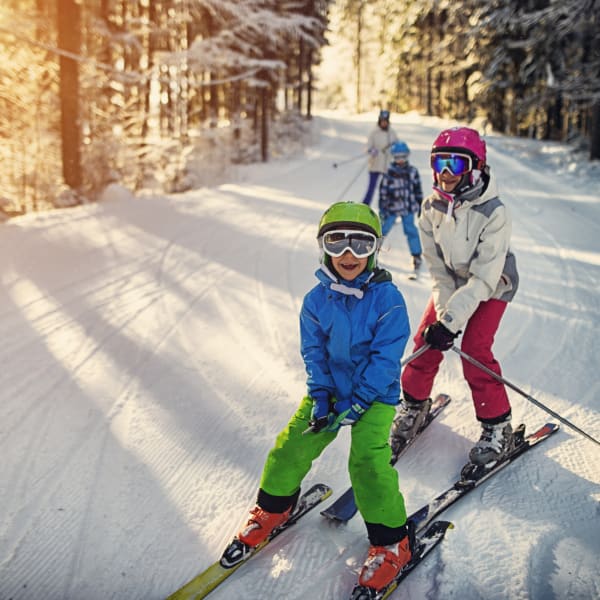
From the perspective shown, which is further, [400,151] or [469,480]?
[400,151]

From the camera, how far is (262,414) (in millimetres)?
4348

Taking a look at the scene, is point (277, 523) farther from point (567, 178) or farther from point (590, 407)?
point (567, 178)

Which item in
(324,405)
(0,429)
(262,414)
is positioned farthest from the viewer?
(262,414)

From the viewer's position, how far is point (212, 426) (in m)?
4.18

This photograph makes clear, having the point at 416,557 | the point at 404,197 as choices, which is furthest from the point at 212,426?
the point at 404,197

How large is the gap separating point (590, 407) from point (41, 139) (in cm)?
1546

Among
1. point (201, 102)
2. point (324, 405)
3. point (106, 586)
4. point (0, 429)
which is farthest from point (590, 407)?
point (201, 102)

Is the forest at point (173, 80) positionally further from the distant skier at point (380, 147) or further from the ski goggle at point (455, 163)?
the ski goggle at point (455, 163)

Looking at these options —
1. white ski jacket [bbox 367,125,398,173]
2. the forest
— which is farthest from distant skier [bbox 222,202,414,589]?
the forest

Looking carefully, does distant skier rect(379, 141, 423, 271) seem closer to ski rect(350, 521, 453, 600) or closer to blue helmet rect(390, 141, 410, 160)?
blue helmet rect(390, 141, 410, 160)

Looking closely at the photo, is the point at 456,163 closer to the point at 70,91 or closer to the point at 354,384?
the point at 354,384

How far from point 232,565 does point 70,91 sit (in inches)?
491

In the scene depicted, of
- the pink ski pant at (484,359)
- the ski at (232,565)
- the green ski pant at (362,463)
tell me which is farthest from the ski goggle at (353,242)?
the ski at (232,565)

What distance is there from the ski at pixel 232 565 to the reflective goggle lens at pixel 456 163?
6.94 ft
